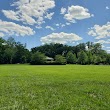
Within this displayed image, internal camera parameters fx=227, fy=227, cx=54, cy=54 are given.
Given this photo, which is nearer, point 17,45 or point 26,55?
point 26,55

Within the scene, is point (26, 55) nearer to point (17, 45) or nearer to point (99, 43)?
point (17, 45)

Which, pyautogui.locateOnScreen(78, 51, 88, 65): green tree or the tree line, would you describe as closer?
the tree line

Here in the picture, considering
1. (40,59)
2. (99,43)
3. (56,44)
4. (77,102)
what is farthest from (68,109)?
(56,44)

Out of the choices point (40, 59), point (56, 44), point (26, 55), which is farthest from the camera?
point (56, 44)

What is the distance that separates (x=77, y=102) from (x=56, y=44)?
586 ft

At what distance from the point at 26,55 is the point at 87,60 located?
37.7 meters

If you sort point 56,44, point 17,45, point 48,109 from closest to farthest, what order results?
point 48,109, point 17,45, point 56,44

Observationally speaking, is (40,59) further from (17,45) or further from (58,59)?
(17,45)

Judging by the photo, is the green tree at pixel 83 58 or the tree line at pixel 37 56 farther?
the green tree at pixel 83 58

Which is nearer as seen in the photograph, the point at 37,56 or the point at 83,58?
the point at 37,56

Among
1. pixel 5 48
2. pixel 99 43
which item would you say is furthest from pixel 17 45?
pixel 99 43

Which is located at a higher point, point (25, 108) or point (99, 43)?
point (99, 43)

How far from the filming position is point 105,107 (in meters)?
10.3

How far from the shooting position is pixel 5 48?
14100cm
